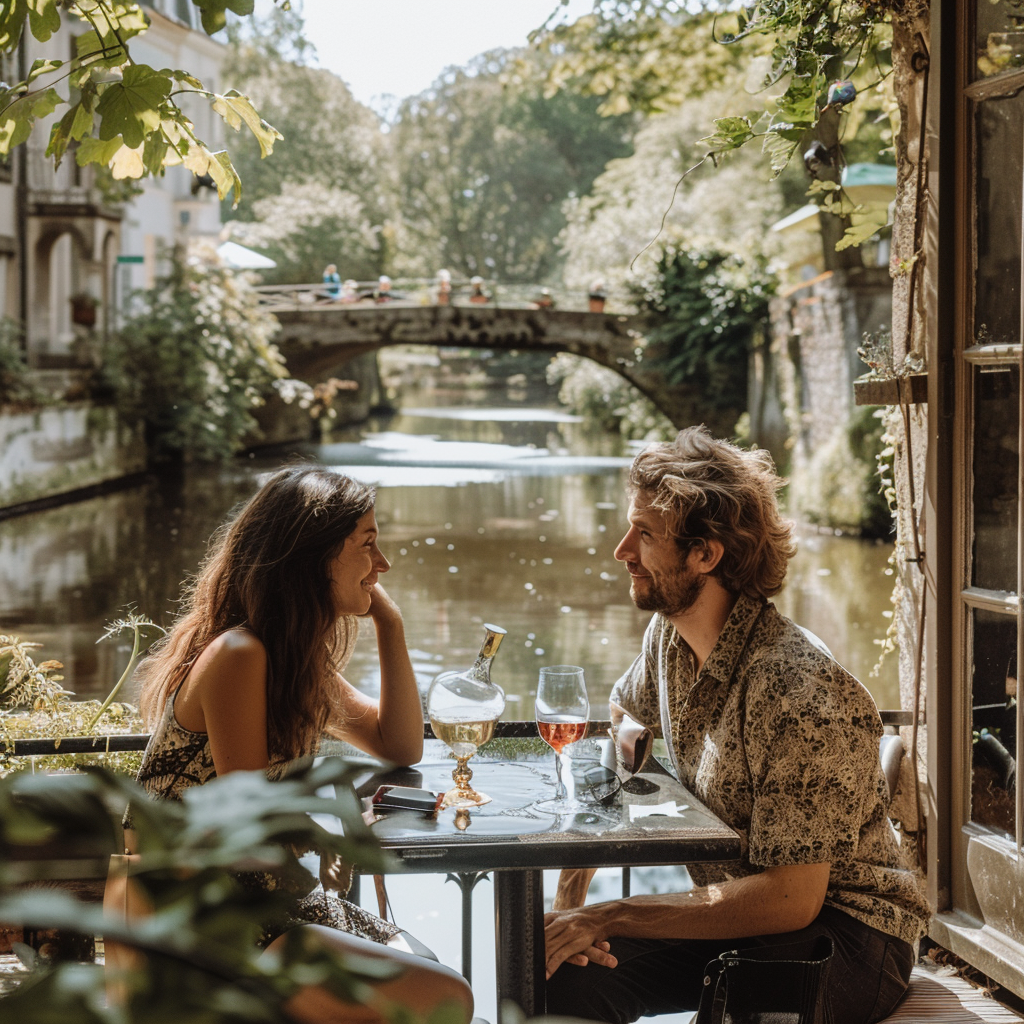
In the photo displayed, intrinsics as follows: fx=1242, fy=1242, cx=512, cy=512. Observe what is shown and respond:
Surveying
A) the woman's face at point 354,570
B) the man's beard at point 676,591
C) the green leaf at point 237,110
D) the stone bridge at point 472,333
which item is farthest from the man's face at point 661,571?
the stone bridge at point 472,333

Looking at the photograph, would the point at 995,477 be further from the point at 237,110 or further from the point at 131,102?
the point at 131,102

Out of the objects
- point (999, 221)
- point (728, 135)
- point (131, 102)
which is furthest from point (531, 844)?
point (728, 135)

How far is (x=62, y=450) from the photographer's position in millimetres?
17375

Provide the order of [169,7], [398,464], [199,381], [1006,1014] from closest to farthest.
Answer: [1006,1014] → [169,7] → [199,381] → [398,464]

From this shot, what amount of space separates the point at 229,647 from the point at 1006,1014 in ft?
5.20

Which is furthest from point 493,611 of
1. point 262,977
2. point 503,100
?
point 503,100

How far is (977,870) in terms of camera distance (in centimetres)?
243

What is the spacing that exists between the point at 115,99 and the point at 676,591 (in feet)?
3.64

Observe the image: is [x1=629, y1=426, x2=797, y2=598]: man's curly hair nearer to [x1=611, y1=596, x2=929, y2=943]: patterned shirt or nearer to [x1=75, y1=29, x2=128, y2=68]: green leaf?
[x1=611, y1=596, x2=929, y2=943]: patterned shirt

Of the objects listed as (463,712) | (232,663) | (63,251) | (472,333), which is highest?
(63,251)

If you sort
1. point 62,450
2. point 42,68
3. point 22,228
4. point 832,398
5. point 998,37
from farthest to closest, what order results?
point 22,228, point 62,450, point 832,398, point 998,37, point 42,68

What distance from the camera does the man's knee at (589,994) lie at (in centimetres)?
179

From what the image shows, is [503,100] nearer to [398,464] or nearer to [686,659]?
[398,464]

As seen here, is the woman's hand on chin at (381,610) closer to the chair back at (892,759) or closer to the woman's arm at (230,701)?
the woman's arm at (230,701)
